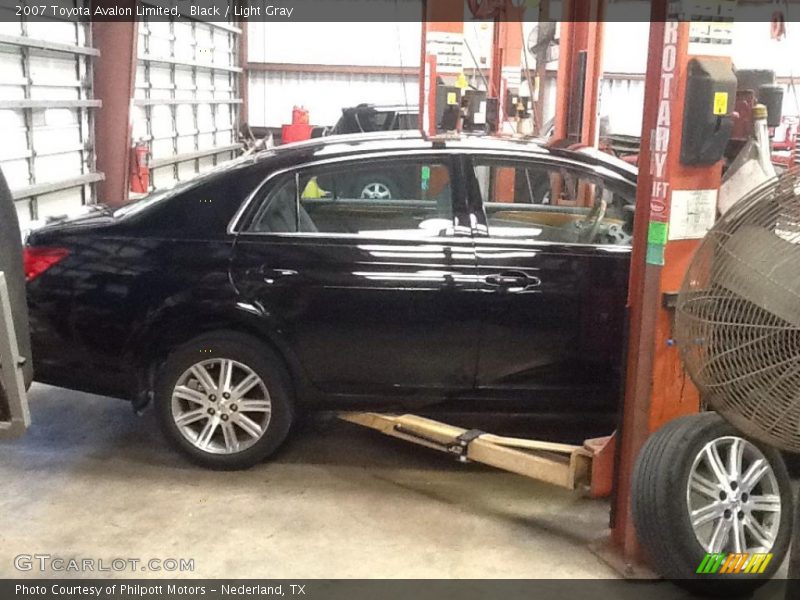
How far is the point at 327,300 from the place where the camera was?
11.9 ft

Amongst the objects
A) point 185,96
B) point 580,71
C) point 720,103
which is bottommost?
point 720,103

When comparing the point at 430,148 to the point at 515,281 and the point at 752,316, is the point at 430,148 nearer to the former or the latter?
the point at 515,281

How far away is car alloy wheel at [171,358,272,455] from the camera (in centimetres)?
369

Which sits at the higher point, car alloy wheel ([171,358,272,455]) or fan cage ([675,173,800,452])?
fan cage ([675,173,800,452])

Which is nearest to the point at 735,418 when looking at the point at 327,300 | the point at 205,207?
the point at 327,300

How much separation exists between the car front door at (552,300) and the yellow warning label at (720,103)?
91 centimetres

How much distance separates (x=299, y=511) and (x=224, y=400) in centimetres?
60

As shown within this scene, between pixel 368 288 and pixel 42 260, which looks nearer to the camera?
pixel 368 288

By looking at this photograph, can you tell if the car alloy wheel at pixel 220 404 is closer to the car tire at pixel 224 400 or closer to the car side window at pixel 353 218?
the car tire at pixel 224 400

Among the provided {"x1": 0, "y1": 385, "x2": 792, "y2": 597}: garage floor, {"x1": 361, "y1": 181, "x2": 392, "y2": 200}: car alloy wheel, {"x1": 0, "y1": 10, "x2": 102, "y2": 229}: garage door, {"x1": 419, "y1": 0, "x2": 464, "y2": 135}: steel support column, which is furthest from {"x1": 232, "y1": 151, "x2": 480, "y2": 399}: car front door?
{"x1": 0, "y1": 10, "x2": 102, "y2": 229}: garage door

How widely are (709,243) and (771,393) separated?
0.47m

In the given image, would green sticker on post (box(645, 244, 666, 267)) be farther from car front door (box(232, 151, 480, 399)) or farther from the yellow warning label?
car front door (box(232, 151, 480, 399))
